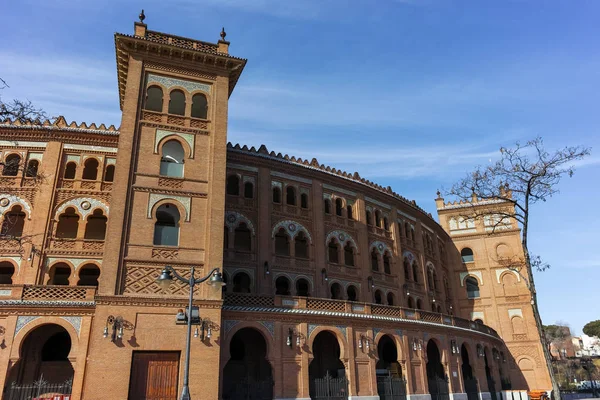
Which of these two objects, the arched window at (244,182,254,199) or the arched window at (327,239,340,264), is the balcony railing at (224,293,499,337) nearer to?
the arched window at (327,239,340,264)

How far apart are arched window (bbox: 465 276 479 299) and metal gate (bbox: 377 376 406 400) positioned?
22.4m

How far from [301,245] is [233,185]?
20.2 ft

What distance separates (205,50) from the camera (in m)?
24.9

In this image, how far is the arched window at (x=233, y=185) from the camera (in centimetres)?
2944

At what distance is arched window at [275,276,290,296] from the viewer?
29266mm

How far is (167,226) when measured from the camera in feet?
71.4

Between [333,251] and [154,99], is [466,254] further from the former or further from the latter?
[154,99]

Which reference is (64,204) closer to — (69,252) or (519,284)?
(69,252)

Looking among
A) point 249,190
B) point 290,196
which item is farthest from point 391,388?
point 249,190

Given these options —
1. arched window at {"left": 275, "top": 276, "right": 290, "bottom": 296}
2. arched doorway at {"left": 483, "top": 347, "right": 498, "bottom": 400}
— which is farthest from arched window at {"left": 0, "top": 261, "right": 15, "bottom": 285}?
arched doorway at {"left": 483, "top": 347, "right": 498, "bottom": 400}

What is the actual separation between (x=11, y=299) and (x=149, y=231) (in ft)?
20.7

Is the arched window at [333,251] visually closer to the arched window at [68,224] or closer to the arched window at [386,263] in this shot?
the arched window at [386,263]

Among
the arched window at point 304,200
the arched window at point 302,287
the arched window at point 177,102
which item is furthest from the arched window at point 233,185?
the arched window at point 302,287

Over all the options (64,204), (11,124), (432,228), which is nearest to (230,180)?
(64,204)
